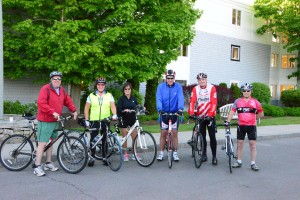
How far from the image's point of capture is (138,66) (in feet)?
44.1

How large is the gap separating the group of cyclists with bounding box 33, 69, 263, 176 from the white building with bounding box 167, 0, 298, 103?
15.5 metres

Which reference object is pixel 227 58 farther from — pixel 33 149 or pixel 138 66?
pixel 33 149

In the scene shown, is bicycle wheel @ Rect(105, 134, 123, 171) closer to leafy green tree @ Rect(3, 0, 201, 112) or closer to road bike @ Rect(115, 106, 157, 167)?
road bike @ Rect(115, 106, 157, 167)

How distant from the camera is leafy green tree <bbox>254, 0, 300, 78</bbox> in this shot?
29188 millimetres

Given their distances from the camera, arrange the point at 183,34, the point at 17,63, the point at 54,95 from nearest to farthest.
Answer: the point at 54,95, the point at 183,34, the point at 17,63

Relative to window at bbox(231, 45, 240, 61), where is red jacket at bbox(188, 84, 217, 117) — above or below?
below

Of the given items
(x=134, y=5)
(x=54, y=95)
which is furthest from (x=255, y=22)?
(x=54, y=95)

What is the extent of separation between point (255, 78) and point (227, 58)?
14.1 feet

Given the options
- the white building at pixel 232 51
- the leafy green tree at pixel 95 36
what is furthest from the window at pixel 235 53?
the leafy green tree at pixel 95 36

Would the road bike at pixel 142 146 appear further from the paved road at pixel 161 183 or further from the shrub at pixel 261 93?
the shrub at pixel 261 93

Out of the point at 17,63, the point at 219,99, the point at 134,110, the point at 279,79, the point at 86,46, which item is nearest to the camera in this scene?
the point at 134,110

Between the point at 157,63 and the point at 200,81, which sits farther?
the point at 157,63

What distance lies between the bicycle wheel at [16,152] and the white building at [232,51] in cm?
1693

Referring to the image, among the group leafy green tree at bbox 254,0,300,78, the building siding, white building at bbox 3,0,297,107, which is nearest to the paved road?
white building at bbox 3,0,297,107
